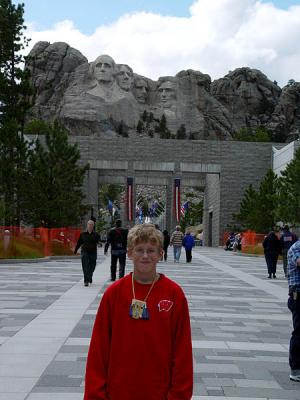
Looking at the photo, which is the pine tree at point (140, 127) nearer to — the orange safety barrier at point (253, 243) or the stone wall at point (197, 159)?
the stone wall at point (197, 159)

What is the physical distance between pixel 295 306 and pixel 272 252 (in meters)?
14.7

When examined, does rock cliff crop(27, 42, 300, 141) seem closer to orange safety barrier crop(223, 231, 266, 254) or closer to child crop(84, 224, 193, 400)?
orange safety barrier crop(223, 231, 266, 254)

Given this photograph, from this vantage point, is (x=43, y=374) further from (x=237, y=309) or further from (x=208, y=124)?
(x=208, y=124)

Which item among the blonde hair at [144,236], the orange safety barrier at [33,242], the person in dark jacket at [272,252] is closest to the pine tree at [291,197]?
the orange safety barrier at [33,242]

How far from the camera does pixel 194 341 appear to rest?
27.6 ft

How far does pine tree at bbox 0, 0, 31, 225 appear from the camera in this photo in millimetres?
33094

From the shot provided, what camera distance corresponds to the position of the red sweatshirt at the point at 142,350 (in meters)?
3.28

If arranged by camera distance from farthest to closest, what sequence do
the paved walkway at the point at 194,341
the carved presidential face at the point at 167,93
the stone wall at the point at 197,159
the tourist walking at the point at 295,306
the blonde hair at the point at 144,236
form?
the carved presidential face at the point at 167,93, the stone wall at the point at 197,159, the tourist walking at the point at 295,306, the paved walkway at the point at 194,341, the blonde hair at the point at 144,236

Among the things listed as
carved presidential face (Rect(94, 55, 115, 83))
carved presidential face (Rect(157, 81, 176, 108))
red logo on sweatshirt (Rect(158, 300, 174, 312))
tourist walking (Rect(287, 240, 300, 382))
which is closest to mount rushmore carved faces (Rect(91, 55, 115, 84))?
carved presidential face (Rect(94, 55, 115, 83))

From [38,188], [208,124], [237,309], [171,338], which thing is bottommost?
[237,309]

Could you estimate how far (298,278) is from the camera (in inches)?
265

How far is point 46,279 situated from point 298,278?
12.2 m

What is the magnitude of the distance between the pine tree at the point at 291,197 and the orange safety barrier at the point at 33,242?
1190 centimetres

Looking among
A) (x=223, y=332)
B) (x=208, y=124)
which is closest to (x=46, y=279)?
(x=223, y=332)
